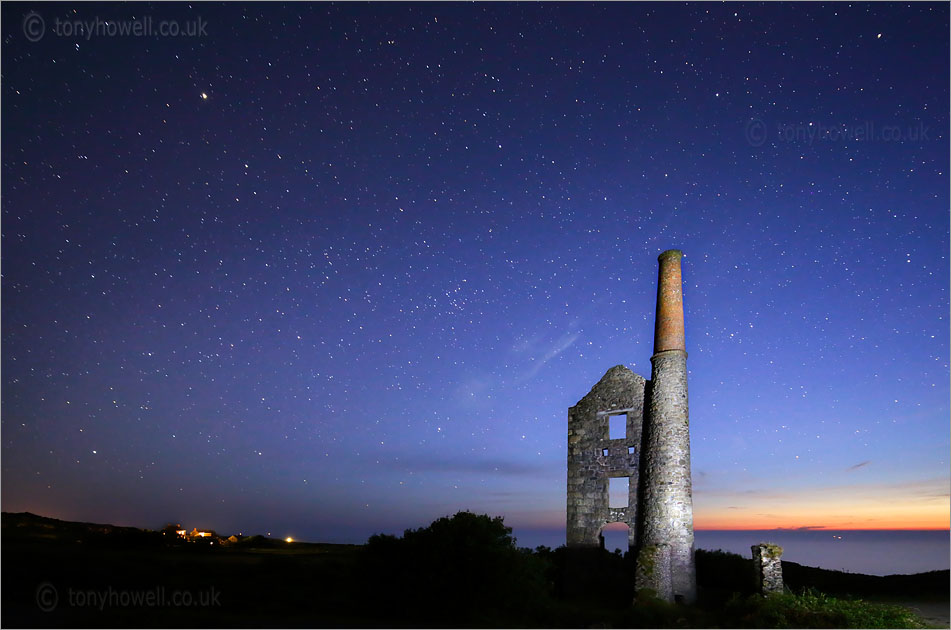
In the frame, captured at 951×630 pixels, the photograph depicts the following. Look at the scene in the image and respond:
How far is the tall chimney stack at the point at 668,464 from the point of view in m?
20.1

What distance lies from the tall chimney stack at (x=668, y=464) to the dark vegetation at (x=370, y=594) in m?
1.13

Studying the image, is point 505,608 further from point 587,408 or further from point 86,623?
point 587,408

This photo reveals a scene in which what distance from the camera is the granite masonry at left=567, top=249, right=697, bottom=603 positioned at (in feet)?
66.9

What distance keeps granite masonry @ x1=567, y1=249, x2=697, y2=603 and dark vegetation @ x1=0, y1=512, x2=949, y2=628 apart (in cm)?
161

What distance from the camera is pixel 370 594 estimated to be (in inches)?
590

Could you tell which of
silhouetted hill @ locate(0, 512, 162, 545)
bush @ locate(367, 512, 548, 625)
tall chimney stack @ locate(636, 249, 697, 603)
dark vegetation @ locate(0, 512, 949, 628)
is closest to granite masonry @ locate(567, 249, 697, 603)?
tall chimney stack @ locate(636, 249, 697, 603)

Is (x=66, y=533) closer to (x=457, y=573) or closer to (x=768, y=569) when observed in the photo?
(x=457, y=573)

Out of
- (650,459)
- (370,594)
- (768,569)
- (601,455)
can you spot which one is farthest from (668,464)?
(370,594)

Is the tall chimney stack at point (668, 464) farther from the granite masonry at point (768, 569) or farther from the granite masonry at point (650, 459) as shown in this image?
the granite masonry at point (768, 569)

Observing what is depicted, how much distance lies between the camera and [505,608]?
1449 cm

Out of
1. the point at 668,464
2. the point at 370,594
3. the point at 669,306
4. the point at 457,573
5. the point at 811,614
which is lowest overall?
the point at 811,614

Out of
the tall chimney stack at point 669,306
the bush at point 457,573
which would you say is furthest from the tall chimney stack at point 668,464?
the bush at point 457,573

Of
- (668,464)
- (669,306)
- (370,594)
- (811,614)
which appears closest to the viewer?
(370,594)

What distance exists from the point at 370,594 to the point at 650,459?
37.5 feet
